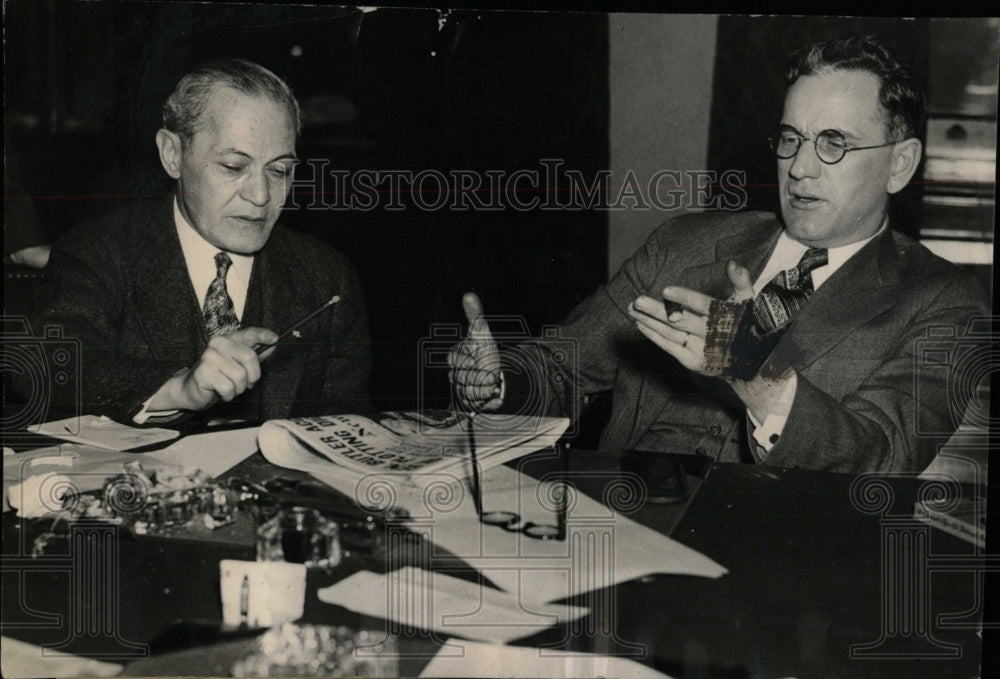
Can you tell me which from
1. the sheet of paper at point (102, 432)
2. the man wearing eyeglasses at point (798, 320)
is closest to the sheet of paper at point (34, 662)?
the sheet of paper at point (102, 432)

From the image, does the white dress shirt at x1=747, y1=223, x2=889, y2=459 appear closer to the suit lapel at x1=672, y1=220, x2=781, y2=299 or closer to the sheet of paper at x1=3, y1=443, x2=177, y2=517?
the suit lapel at x1=672, y1=220, x2=781, y2=299

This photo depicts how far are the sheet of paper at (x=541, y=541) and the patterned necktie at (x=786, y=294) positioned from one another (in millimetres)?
388

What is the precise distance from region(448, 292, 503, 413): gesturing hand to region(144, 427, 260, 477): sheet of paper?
0.36 metres

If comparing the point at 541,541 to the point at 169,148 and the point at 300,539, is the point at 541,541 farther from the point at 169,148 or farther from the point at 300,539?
the point at 169,148

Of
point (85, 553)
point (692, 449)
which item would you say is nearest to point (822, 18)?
point (692, 449)

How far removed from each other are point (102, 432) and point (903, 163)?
4.84 feet

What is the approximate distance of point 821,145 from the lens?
209cm

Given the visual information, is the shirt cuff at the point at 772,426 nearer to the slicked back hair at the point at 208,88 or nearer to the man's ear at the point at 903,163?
the man's ear at the point at 903,163

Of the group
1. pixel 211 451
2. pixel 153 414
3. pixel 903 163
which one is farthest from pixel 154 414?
pixel 903 163

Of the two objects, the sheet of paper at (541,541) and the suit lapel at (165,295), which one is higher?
the suit lapel at (165,295)

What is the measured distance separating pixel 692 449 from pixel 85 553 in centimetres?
107

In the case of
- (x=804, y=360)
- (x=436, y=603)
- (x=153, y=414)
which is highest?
(x=804, y=360)

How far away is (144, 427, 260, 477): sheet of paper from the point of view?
207 cm

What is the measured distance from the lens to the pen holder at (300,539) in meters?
2.03
